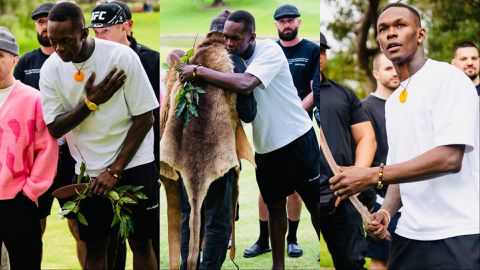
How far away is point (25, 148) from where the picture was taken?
4.62 metres

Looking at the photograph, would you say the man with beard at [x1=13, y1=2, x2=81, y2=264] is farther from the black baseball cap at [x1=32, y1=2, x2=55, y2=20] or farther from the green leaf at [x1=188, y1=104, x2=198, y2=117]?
the green leaf at [x1=188, y1=104, x2=198, y2=117]

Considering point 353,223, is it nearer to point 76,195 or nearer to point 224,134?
point 224,134

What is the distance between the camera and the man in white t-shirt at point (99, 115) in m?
4.46

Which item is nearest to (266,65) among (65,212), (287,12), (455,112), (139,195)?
(287,12)

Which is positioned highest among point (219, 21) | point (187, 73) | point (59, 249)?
point (219, 21)

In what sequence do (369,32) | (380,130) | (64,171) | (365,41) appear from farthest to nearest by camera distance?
(369,32) < (365,41) < (380,130) < (64,171)

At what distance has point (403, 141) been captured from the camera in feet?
12.7

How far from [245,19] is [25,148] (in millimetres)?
1348

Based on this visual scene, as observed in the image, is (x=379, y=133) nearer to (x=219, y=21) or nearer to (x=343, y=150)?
(x=343, y=150)

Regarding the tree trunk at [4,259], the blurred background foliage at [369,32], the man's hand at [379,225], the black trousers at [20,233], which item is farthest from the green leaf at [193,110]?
the blurred background foliage at [369,32]

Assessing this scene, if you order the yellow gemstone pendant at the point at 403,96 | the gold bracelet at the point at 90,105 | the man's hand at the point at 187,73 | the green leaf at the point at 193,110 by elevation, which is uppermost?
the man's hand at the point at 187,73

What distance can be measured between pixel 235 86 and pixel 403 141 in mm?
988

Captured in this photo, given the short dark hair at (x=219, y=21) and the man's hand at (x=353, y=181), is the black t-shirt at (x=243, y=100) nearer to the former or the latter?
the short dark hair at (x=219, y=21)

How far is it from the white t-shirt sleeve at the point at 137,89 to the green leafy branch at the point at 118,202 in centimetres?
42
